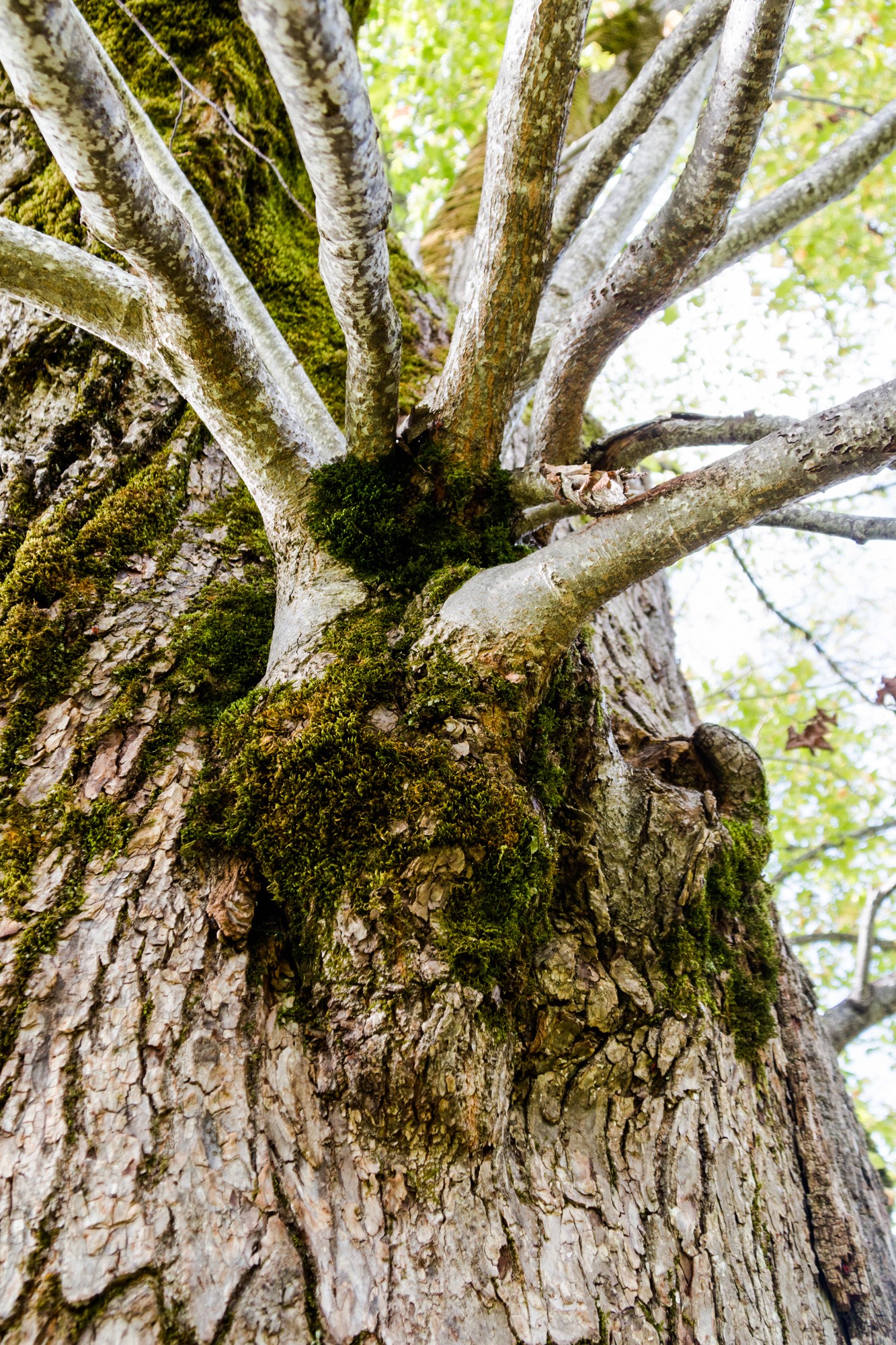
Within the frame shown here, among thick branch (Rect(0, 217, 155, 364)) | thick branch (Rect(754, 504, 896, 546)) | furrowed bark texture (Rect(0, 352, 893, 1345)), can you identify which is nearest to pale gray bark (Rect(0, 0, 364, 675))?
thick branch (Rect(0, 217, 155, 364))

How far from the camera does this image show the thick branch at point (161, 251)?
132 centimetres

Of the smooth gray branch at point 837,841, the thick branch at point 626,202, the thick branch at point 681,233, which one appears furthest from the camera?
the smooth gray branch at point 837,841

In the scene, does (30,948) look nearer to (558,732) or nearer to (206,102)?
(558,732)

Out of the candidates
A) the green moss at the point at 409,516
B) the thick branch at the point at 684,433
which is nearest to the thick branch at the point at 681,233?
the thick branch at the point at 684,433

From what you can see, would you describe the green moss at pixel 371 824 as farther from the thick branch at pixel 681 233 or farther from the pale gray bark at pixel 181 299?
the thick branch at pixel 681 233

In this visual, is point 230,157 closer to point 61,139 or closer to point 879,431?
point 61,139

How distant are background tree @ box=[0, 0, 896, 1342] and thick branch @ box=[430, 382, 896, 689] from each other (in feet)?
0.03

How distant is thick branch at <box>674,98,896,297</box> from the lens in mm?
2988

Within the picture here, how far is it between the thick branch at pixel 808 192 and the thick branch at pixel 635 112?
0.51m

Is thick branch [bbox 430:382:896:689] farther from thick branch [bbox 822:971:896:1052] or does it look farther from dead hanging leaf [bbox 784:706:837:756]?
thick branch [bbox 822:971:896:1052]

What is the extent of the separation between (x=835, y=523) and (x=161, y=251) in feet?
6.98

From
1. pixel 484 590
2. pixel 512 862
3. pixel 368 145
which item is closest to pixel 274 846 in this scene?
pixel 512 862

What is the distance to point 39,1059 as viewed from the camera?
1.49 meters

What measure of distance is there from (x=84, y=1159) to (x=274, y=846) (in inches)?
27.3
